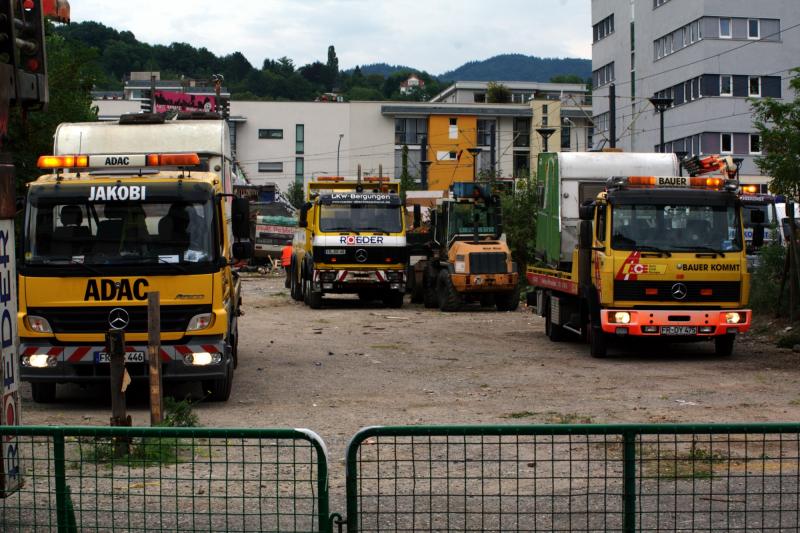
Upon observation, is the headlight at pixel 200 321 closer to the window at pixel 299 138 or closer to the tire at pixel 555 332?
the tire at pixel 555 332

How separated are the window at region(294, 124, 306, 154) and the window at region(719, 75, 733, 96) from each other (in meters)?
43.7

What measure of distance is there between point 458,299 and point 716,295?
12644mm

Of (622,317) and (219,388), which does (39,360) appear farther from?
(622,317)

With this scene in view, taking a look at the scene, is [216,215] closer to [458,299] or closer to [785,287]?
[785,287]

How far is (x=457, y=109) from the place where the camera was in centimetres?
9781

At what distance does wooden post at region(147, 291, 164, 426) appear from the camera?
11.8 metres

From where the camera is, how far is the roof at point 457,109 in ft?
318

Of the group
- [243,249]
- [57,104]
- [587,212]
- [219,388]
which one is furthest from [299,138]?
[219,388]

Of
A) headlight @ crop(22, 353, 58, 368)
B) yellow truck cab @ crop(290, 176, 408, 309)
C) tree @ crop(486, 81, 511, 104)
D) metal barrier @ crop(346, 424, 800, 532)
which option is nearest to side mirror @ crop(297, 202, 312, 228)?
yellow truck cab @ crop(290, 176, 408, 309)

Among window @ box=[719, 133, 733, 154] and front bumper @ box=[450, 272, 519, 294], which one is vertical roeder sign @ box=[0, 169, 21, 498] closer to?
front bumper @ box=[450, 272, 519, 294]

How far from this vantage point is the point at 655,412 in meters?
13.4

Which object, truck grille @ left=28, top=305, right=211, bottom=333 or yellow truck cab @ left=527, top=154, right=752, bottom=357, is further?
yellow truck cab @ left=527, top=154, right=752, bottom=357

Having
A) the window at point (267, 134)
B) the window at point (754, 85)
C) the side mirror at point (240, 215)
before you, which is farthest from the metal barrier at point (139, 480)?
the window at point (267, 134)

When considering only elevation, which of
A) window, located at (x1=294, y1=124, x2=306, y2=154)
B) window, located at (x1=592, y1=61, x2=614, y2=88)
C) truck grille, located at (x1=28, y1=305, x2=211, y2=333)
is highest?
window, located at (x1=592, y1=61, x2=614, y2=88)
